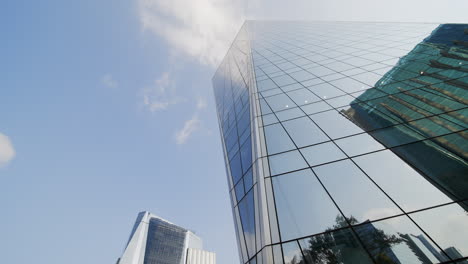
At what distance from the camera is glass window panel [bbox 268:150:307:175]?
870cm

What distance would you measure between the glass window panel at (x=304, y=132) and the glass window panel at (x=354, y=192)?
1800 mm

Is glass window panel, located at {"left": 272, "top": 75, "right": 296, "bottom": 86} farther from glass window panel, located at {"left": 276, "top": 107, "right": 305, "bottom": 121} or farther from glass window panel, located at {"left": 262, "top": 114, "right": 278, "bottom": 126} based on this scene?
glass window panel, located at {"left": 262, "top": 114, "right": 278, "bottom": 126}

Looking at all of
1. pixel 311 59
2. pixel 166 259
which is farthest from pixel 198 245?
pixel 311 59

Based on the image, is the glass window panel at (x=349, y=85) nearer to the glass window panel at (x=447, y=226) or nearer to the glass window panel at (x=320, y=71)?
the glass window panel at (x=320, y=71)

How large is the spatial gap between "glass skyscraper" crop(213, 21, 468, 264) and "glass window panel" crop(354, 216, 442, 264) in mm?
24

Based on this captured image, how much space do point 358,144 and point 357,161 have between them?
3.61ft

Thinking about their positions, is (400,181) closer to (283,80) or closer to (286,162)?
(286,162)

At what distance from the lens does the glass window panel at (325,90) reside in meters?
13.4

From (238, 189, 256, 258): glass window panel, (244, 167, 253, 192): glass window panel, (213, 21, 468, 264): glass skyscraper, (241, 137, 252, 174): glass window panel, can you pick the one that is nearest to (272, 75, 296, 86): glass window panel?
(213, 21, 468, 264): glass skyscraper

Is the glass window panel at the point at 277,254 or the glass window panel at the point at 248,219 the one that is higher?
the glass window panel at the point at 248,219

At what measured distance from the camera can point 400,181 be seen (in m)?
7.00

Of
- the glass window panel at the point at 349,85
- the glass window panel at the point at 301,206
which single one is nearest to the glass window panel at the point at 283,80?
the glass window panel at the point at 349,85

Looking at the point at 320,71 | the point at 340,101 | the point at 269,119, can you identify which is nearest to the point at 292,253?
the point at 269,119

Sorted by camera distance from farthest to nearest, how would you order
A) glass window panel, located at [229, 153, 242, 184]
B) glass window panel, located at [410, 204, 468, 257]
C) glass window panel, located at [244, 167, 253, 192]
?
glass window panel, located at [229, 153, 242, 184], glass window panel, located at [244, 167, 253, 192], glass window panel, located at [410, 204, 468, 257]
